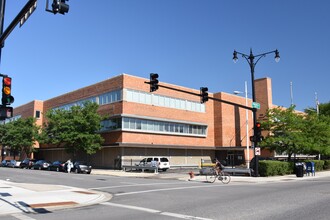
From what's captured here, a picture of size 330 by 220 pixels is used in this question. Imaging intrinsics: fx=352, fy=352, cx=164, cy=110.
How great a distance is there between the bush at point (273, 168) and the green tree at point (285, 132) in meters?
1.73

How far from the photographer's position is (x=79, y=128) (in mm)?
44062

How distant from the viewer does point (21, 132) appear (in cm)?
5906

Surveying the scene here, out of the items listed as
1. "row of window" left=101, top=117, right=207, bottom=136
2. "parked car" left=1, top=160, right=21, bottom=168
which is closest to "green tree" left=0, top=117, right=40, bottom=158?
"parked car" left=1, top=160, right=21, bottom=168

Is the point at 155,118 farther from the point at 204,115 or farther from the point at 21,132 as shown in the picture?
the point at 21,132

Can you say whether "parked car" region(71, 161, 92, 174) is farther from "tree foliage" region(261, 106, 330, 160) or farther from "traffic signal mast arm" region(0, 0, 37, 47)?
"traffic signal mast arm" region(0, 0, 37, 47)

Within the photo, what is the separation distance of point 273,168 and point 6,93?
915 inches

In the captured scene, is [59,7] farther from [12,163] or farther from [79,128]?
[12,163]

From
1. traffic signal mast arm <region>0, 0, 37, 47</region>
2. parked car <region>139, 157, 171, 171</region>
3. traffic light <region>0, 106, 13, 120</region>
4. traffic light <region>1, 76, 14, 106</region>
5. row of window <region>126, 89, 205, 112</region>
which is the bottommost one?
parked car <region>139, 157, 171, 171</region>

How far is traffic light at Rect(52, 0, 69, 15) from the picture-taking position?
8.73m

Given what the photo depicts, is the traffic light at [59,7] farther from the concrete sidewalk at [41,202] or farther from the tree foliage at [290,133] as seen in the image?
the tree foliage at [290,133]

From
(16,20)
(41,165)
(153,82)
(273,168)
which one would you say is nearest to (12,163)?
(41,165)

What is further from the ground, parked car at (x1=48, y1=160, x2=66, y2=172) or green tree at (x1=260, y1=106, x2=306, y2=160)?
green tree at (x1=260, y1=106, x2=306, y2=160)

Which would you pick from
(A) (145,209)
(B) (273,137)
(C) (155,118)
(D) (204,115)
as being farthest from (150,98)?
(A) (145,209)

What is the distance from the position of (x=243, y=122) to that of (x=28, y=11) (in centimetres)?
5396
